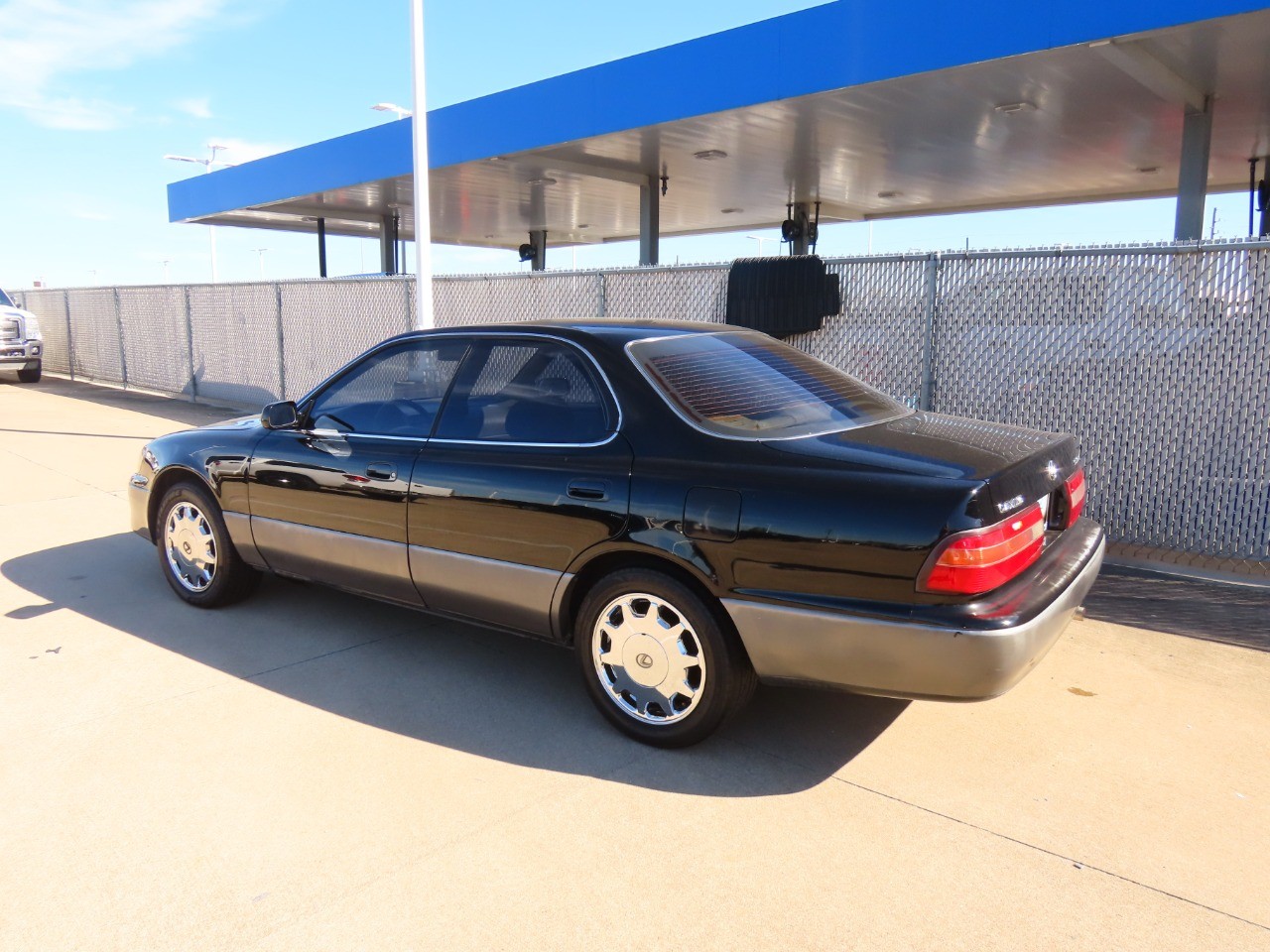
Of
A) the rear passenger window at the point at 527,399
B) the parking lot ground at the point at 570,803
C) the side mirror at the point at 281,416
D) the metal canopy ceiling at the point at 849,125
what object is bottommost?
the parking lot ground at the point at 570,803

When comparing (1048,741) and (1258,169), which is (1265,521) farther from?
(1258,169)

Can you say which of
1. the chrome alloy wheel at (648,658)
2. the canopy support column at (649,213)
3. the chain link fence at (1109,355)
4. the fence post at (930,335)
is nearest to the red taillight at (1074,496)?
the chrome alloy wheel at (648,658)

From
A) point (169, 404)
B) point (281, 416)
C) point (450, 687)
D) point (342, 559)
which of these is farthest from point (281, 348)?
point (450, 687)

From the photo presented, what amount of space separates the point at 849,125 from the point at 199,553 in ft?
39.0

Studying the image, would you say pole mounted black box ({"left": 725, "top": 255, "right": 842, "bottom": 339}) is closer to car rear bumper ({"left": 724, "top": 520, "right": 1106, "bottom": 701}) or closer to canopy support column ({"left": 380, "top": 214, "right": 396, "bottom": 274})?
car rear bumper ({"left": 724, "top": 520, "right": 1106, "bottom": 701})

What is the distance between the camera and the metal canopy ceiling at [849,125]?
1037cm

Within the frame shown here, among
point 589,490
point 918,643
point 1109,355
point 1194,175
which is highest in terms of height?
point 1194,175

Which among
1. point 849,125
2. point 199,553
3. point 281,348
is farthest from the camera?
point 849,125

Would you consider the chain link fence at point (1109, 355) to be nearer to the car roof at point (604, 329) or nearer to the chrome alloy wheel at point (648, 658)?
the car roof at point (604, 329)

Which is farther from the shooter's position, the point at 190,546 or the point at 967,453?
the point at 190,546

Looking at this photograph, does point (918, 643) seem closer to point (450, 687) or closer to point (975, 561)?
point (975, 561)

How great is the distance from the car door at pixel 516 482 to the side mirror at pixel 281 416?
3.31 feet

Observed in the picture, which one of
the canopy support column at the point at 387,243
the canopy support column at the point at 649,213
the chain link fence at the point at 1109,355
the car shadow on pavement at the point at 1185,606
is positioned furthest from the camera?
the canopy support column at the point at 387,243

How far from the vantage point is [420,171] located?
10.2m
